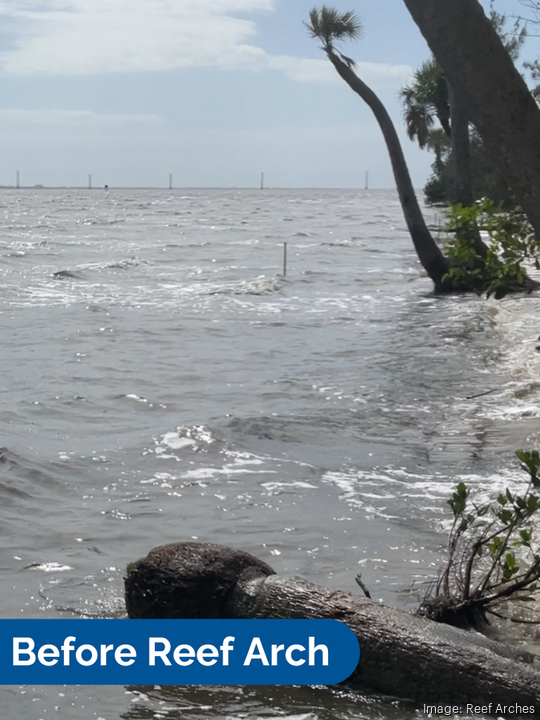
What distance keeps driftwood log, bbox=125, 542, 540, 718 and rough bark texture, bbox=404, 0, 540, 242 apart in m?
1.83

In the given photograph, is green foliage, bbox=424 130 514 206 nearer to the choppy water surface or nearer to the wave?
the wave

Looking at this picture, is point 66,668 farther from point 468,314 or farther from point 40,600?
point 468,314

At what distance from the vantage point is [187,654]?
4367mm

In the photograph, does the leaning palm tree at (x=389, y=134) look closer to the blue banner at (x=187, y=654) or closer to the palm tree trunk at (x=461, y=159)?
the palm tree trunk at (x=461, y=159)

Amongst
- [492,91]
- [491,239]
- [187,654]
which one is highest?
[492,91]

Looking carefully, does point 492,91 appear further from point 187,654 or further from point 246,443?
point 246,443

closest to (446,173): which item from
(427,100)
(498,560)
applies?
(427,100)

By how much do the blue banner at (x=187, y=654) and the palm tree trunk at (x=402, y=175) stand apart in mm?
19222

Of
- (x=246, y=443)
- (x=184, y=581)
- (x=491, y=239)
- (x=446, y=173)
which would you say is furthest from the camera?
(x=446, y=173)

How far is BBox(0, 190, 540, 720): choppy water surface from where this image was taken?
556 centimetres

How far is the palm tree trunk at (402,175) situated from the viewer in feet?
75.8

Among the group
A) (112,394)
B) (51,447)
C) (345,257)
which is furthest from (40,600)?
(345,257)

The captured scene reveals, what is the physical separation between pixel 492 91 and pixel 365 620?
223 cm

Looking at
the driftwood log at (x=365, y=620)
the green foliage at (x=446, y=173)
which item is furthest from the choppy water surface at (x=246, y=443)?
the green foliage at (x=446, y=173)
